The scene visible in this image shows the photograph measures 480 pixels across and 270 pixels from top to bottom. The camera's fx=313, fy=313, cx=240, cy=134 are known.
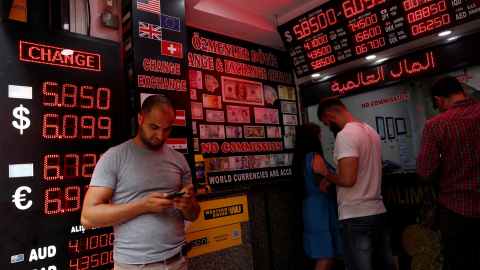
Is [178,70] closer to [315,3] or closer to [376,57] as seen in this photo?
[315,3]

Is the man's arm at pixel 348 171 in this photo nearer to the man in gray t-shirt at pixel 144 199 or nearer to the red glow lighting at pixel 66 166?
the man in gray t-shirt at pixel 144 199

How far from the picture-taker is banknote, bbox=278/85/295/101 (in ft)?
17.6

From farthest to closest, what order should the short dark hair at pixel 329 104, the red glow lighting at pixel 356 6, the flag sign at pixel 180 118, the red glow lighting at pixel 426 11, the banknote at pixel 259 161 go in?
the banknote at pixel 259 161 < the red glow lighting at pixel 356 6 < the red glow lighting at pixel 426 11 < the flag sign at pixel 180 118 < the short dark hair at pixel 329 104

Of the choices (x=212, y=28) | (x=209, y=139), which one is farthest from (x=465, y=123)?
(x=212, y=28)

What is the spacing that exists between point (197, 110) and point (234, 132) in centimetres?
68

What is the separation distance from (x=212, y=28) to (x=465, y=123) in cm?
335

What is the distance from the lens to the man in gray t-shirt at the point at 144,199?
169 centimetres

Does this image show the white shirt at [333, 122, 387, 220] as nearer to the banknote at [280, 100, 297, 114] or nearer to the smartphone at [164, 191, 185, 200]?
the smartphone at [164, 191, 185, 200]

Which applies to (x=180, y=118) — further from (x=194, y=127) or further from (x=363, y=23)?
(x=363, y=23)

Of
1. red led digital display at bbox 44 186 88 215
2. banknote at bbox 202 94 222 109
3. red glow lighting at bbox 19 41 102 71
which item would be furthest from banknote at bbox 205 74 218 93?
red led digital display at bbox 44 186 88 215

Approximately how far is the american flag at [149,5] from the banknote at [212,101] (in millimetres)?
1326

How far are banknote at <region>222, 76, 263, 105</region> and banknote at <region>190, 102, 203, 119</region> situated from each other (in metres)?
0.47

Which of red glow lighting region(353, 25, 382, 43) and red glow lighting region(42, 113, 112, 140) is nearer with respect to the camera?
red glow lighting region(42, 113, 112, 140)

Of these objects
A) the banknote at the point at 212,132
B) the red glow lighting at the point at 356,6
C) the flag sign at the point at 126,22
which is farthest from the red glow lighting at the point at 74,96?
the red glow lighting at the point at 356,6
